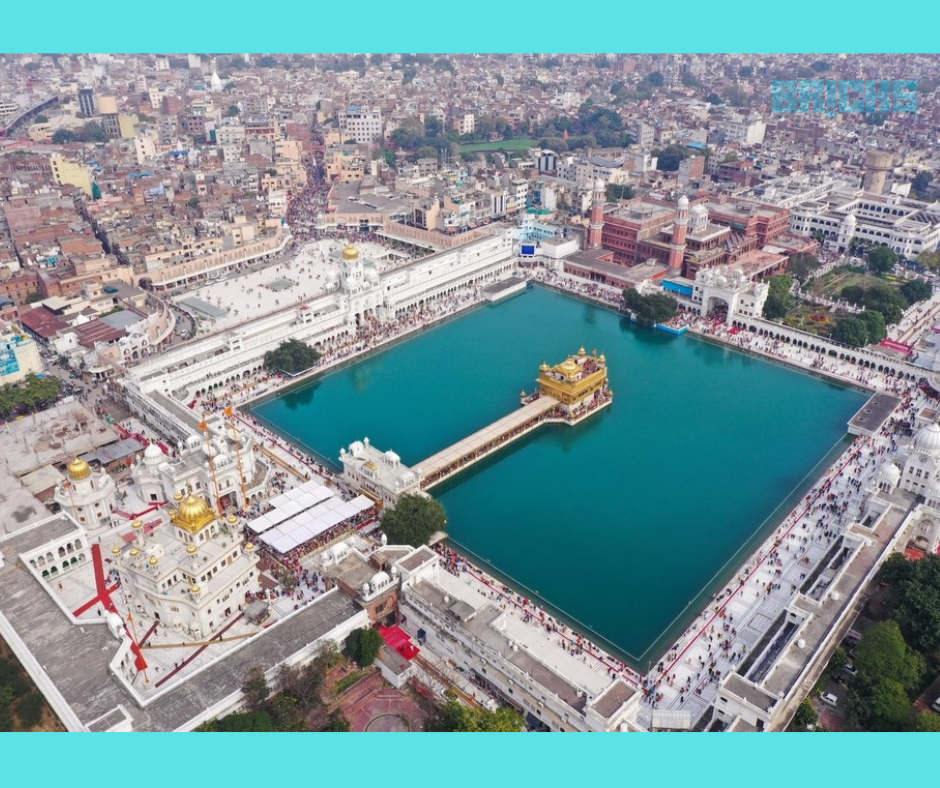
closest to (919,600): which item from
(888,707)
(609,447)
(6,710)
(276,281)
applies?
(888,707)

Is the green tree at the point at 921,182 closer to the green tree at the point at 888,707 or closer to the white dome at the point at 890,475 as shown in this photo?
the white dome at the point at 890,475

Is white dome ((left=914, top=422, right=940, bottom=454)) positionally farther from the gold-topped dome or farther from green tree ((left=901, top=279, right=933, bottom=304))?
the gold-topped dome

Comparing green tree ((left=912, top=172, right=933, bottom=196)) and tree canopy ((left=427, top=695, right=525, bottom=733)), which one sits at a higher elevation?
green tree ((left=912, top=172, right=933, bottom=196))

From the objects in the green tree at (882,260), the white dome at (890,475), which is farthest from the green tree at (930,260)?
the white dome at (890,475)

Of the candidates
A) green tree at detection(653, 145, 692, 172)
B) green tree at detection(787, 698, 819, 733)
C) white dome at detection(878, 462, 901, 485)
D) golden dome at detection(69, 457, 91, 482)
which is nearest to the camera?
green tree at detection(787, 698, 819, 733)

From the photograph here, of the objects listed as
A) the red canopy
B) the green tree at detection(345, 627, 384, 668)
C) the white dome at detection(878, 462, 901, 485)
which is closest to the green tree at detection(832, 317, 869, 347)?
the white dome at detection(878, 462, 901, 485)

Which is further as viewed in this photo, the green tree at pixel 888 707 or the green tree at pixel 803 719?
the green tree at pixel 803 719

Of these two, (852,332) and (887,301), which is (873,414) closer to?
(852,332)
